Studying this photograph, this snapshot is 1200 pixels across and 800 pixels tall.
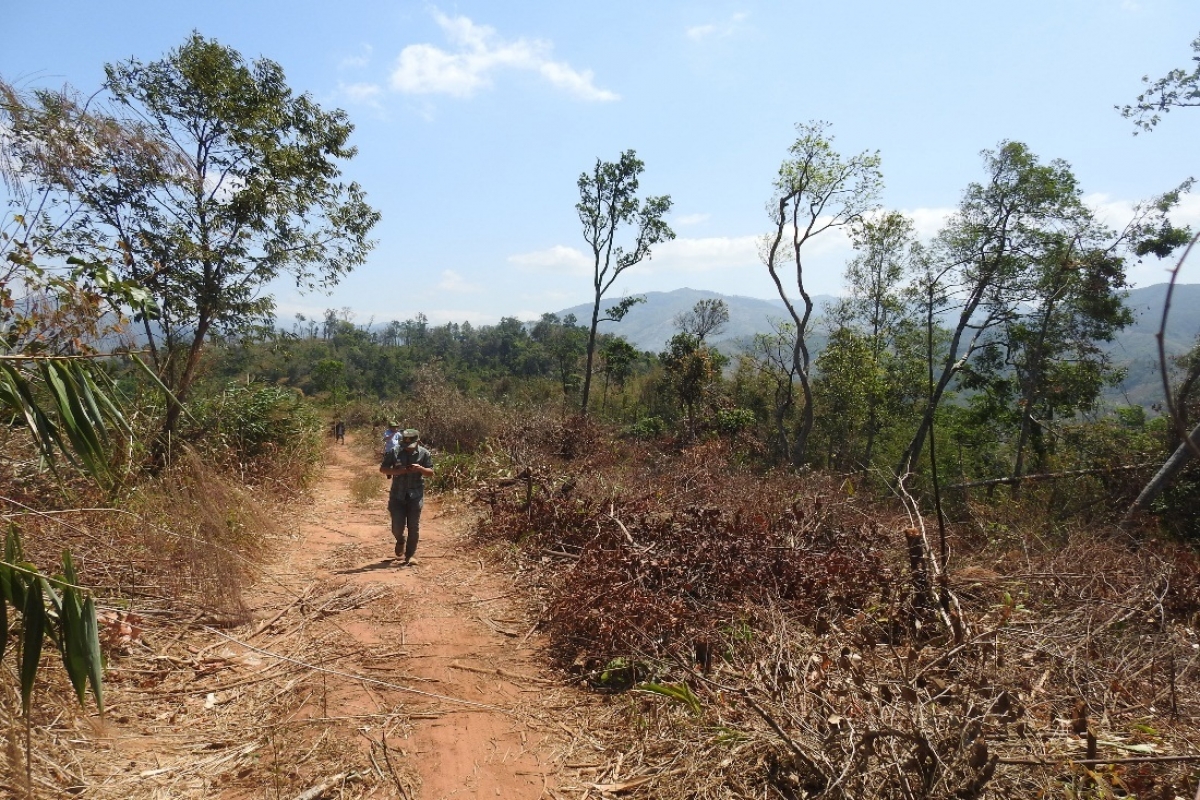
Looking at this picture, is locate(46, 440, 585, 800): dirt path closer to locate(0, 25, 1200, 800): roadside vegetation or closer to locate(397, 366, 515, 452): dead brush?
locate(0, 25, 1200, 800): roadside vegetation

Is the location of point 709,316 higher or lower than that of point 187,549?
higher

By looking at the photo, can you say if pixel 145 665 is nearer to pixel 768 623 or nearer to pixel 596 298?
pixel 768 623

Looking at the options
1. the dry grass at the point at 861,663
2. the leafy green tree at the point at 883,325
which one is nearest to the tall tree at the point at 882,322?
the leafy green tree at the point at 883,325

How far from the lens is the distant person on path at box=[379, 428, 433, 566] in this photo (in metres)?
5.83

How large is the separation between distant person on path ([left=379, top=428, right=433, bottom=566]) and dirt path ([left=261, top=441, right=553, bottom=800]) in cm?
35

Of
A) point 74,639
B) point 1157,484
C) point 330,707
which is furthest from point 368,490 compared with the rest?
point 1157,484

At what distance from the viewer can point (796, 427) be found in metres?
25.0

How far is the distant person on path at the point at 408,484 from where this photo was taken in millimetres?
5832

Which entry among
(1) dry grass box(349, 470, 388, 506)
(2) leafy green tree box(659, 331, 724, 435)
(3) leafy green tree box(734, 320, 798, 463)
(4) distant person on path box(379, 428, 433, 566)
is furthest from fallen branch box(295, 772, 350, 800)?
(2) leafy green tree box(659, 331, 724, 435)

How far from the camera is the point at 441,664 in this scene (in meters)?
3.94

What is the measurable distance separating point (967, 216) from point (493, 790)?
18.9m

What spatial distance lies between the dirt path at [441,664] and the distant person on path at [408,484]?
355mm

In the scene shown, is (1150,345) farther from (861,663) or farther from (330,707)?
(330,707)

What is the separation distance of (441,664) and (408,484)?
7.75ft
